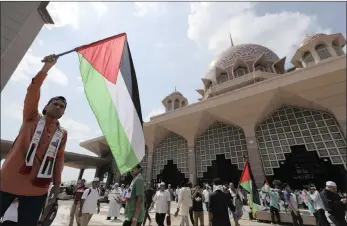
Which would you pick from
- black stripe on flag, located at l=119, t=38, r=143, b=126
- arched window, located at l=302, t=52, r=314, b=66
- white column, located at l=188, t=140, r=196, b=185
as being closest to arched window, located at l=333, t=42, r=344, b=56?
arched window, located at l=302, t=52, r=314, b=66

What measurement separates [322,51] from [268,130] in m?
8.20

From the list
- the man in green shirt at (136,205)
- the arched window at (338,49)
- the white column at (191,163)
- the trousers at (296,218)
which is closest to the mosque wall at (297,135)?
the white column at (191,163)

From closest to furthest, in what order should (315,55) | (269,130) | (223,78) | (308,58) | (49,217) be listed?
(49,217), (269,130), (315,55), (308,58), (223,78)

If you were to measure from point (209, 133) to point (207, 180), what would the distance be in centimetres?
316

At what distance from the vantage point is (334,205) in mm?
3662

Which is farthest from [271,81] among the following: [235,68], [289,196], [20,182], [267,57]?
[20,182]

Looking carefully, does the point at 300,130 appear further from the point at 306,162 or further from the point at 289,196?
→ the point at 289,196

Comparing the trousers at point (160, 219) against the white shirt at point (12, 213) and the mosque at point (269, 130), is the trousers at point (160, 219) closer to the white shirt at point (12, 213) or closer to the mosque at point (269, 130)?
the white shirt at point (12, 213)

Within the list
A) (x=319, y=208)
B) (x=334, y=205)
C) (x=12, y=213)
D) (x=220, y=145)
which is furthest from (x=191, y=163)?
(x=12, y=213)

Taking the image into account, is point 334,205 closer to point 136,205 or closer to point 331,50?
point 136,205

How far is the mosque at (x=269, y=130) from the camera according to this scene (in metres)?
9.58

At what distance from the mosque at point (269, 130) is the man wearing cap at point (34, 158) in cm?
1047

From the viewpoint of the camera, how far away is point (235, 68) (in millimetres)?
18656

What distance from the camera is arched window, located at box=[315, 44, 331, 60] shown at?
46.6 ft
